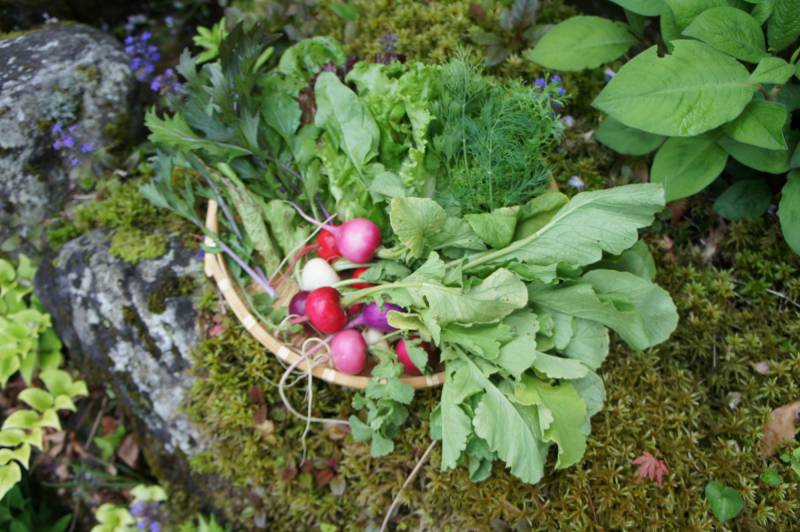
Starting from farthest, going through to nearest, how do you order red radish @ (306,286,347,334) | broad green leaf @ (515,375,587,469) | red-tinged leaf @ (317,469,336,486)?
red-tinged leaf @ (317,469,336,486) < red radish @ (306,286,347,334) < broad green leaf @ (515,375,587,469)

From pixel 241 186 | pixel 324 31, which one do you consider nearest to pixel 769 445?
pixel 241 186

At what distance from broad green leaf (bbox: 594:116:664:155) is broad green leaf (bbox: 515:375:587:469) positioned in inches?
38.0

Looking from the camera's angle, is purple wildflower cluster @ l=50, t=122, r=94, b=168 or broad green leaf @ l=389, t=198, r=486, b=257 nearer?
broad green leaf @ l=389, t=198, r=486, b=257

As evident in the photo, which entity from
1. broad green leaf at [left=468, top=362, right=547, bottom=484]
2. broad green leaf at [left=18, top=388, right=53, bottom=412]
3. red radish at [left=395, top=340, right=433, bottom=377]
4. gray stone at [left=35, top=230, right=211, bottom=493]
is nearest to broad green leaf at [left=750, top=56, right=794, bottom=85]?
broad green leaf at [left=468, top=362, right=547, bottom=484]

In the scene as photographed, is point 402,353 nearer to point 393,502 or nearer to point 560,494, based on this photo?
point 393,502

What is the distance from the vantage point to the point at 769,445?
6.06 feet

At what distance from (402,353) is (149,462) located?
1.35 meters

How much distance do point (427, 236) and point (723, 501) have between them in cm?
123

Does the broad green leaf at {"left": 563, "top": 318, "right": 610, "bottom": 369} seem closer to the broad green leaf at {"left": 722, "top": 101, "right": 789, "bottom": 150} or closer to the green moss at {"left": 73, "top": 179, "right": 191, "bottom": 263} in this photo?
the broad green leaf at {"left": 722, "top": 101, "right": 789, "bottom": 150}

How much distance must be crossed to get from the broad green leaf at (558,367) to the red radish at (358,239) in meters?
0.62

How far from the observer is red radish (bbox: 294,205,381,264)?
1.79m

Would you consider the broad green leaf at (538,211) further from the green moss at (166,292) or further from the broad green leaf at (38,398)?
the broad green leaf at (38,398)

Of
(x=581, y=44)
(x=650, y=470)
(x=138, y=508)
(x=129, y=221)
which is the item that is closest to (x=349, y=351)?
(x=650, y=470)

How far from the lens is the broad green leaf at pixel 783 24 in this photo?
5.37ft
